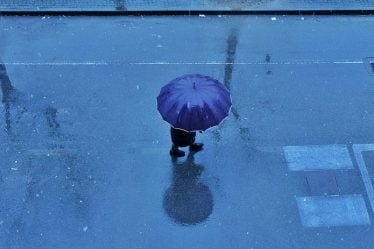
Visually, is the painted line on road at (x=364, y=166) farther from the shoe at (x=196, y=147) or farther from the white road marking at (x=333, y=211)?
the shoe at (x=196, y=147)

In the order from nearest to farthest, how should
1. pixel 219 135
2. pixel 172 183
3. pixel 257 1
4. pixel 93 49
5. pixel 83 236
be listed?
1. pixel 83 236
2. pixel 172 183
3. pixel 219 135
4. pixel 93 49
5. pixel 257 1

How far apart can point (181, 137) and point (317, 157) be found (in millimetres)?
2339

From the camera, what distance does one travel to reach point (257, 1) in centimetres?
1071

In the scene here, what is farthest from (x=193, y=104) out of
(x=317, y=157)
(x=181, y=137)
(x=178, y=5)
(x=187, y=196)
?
(x=178, y=5)

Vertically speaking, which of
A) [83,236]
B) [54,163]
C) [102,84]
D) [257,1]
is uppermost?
[257,1]

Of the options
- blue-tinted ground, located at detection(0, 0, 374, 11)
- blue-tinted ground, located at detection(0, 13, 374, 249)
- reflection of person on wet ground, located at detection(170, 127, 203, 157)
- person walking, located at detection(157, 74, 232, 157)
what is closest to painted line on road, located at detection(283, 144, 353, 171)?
blue-tinted ground, located at detection(0, 13, 374, 249)

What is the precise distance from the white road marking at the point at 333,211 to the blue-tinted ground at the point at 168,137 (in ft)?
0.06

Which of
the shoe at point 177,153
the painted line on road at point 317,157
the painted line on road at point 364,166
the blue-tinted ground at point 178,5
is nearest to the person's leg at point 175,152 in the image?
the shoe at point 177,153

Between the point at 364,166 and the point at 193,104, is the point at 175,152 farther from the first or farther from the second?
the point at 364,166

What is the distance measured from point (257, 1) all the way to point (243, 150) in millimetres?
3929

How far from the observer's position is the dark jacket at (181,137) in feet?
24.2

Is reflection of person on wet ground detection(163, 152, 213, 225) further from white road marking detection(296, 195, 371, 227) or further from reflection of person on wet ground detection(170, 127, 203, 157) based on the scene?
white road marking detection(296, 195, 371, 227)

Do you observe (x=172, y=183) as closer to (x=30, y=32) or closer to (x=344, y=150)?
(x=344, y=150)

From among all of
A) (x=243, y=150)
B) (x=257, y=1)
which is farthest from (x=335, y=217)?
(x=257, y=1)
